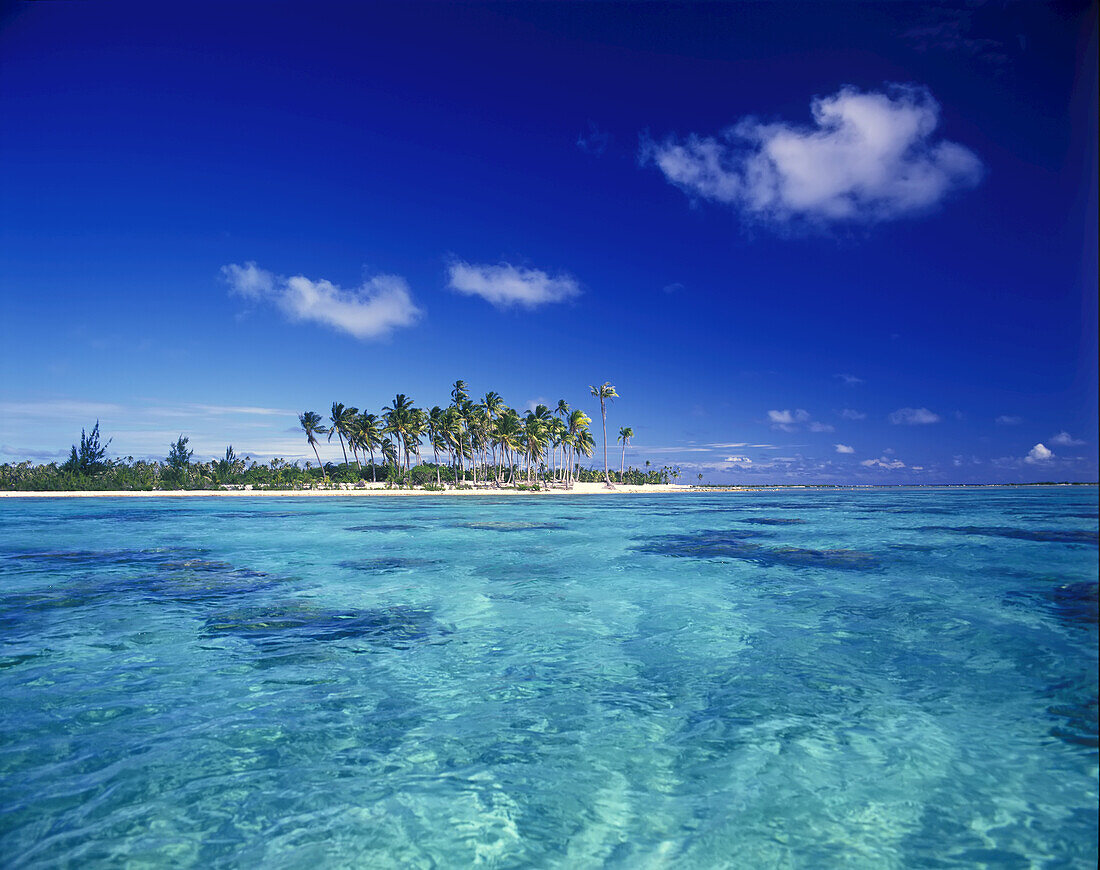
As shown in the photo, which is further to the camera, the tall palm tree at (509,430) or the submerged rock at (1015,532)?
the tall palm tree at (509,430)

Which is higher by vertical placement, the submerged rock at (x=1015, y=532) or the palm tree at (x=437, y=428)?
the palm tree at (x=437, y=428)

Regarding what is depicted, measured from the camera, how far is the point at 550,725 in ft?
20.2

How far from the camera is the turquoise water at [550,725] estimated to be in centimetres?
424

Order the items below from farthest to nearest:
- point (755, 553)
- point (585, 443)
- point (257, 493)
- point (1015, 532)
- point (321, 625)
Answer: point (585, 443)
point (257, 493)
point (1015, 532)
point (755, 553)
point (321, 625)

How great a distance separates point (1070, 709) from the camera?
6.24m

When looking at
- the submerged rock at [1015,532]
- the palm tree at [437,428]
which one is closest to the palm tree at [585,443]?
the palm tree at [437,428]

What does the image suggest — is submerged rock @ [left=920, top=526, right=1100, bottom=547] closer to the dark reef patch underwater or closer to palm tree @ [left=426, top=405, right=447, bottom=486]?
the dark reef patch underwater

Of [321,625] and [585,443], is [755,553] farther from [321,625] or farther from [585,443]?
[585,443]

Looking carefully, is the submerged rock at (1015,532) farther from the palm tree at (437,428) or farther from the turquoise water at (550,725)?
the palm tree at (437,428)

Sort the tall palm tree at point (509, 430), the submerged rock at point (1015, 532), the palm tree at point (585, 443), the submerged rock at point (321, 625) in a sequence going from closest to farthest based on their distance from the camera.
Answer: the submerged rock at point (321, 625), the submerged rock at point (1015, 532), the tall palm tree at point (509, 430), the palm tree at point (585, 443)

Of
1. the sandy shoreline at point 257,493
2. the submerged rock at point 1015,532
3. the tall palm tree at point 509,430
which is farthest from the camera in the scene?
the tall palm tree at point 509,430

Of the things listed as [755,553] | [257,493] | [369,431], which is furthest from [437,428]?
[755,553]

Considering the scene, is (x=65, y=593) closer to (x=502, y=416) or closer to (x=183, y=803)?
(x=183, y=803)

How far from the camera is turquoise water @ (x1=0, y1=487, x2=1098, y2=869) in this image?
424cm
